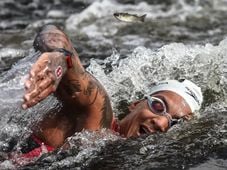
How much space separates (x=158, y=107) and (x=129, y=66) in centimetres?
224

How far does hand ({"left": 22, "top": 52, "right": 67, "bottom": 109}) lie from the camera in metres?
3.18

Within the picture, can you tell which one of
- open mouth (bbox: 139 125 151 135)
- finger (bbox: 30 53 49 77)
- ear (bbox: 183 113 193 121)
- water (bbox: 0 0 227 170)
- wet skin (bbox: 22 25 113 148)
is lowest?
water (bbox: 0 0 227 170)

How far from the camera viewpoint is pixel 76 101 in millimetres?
4051

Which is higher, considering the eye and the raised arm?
the raised arm

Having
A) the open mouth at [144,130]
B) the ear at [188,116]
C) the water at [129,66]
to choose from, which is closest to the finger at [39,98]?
the water at [129,66]

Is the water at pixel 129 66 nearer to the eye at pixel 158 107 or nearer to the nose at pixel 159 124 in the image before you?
the nose at pixel 159 124

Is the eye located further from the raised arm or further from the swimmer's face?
the raised arm

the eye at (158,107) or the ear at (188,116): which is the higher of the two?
the eye at (158,107)

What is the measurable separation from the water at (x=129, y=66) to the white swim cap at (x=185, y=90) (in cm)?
16

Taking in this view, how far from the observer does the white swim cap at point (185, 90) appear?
5.05 m

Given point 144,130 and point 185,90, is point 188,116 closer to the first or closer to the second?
point 185,90

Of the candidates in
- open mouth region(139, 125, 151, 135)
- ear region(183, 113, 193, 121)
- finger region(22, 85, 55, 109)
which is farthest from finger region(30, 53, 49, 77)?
ear region(183, 113, 193, 121)

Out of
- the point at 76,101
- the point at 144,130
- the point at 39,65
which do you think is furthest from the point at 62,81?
the point at 144,130

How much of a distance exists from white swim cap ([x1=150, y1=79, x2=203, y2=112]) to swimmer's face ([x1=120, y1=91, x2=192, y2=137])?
83 mm
